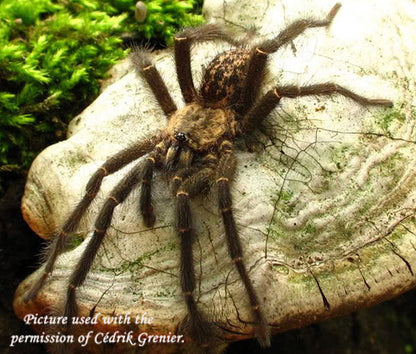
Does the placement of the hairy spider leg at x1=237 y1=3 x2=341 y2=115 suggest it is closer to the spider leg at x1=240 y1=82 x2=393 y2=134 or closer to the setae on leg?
the spider leg at x1=240 y1=82 x2=393 y2=134

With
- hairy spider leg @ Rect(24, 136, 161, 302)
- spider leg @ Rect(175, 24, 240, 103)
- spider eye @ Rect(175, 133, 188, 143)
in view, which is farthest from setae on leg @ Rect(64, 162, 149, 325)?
spider leg @ Rect(175, 24, 240, 103)

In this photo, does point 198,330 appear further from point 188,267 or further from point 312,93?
point 312,93

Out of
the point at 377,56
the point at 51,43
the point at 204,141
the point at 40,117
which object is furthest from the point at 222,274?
the point at 51,43

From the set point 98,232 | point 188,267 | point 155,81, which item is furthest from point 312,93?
point 98,232

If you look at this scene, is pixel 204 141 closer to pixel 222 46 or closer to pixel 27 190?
pixel 222 46

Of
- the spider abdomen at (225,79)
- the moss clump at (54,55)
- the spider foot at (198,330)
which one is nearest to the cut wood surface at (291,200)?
the spider foot at (198,330)

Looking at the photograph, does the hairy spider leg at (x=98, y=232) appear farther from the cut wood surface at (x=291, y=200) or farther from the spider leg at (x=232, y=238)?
the spider leg at (x=232, y=238)

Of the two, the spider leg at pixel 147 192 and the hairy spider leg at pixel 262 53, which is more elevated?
the hairy spider leg at pixel 262 53
